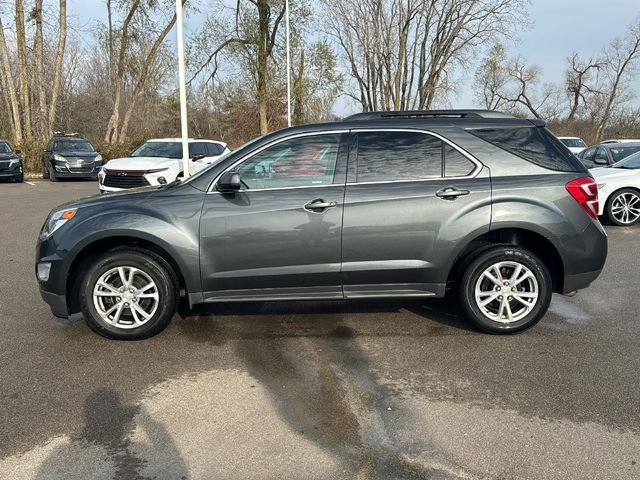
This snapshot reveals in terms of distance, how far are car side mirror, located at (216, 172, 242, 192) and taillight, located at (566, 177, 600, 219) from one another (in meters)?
2.71

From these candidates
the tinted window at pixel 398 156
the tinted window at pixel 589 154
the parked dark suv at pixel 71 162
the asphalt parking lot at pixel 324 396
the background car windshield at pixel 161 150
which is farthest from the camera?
the parked dark suv at pixel 71 162

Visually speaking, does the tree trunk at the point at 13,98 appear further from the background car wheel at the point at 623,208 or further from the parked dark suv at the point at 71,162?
the background car wheel at the point at 623,208

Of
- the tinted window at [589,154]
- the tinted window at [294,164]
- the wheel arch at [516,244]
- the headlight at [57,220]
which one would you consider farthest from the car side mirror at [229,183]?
the tinted window at [589,154]

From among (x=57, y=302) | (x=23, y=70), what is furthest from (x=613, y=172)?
(x=23, y=70)

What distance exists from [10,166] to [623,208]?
19.5 metres

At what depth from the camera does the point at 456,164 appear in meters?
4.64

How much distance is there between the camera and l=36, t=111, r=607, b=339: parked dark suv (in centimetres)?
447

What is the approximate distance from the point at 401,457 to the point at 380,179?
7.74ft

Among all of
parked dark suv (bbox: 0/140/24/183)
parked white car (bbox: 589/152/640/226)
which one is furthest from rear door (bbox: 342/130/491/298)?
parked dark suv (bbox: 0/140/24/183)

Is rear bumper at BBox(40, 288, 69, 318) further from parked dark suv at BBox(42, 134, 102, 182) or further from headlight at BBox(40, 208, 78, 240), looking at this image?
parked dark suv at BBox(42, 134, 102, 182)

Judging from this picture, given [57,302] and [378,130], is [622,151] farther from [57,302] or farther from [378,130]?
[57,302]

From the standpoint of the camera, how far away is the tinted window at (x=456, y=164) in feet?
15.2

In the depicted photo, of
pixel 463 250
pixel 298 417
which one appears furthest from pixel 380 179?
pixel 298 417

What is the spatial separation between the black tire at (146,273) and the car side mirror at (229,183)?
31.1 inches
